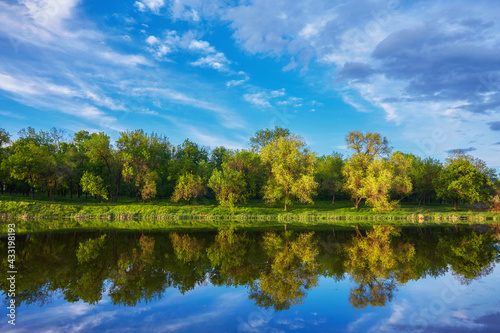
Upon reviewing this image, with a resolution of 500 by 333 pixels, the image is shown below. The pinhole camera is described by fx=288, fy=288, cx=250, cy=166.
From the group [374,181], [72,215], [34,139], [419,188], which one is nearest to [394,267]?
[374,181]

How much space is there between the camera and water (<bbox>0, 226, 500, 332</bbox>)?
→ 10.2 meters

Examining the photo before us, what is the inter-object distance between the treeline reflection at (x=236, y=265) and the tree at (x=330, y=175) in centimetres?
5469

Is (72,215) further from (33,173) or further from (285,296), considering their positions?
(285,296)

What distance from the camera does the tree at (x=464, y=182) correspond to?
66.2 meters

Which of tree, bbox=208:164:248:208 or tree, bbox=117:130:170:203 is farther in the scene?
tree, bbox=117:130:170:203

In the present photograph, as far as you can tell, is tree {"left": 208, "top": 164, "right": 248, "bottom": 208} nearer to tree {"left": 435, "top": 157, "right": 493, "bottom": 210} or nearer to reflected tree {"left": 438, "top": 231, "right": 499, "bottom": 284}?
reflected tree {"left": 438, "top": 231, "right": 499, "bottom": 284}

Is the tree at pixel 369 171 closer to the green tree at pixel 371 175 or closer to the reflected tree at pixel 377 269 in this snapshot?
the green tree at pixel 371 175

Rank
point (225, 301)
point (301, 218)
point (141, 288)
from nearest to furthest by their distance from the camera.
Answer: point (225, 301)
point (141, 288)
point (301, 218)

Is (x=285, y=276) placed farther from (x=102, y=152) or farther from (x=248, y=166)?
(x=102, y=152)

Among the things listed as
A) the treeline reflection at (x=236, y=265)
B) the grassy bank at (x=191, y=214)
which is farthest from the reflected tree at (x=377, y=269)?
the grassy bank at (x=191, y=214)

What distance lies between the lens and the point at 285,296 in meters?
12.6

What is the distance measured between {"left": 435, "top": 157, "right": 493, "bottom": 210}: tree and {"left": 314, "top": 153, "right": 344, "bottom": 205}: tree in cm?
2529

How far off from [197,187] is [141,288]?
159ft

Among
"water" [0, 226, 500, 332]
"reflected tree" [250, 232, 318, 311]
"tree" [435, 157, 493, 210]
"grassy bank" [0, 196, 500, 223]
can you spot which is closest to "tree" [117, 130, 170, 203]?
"grassy bank" [0, 196, 500, 223]
